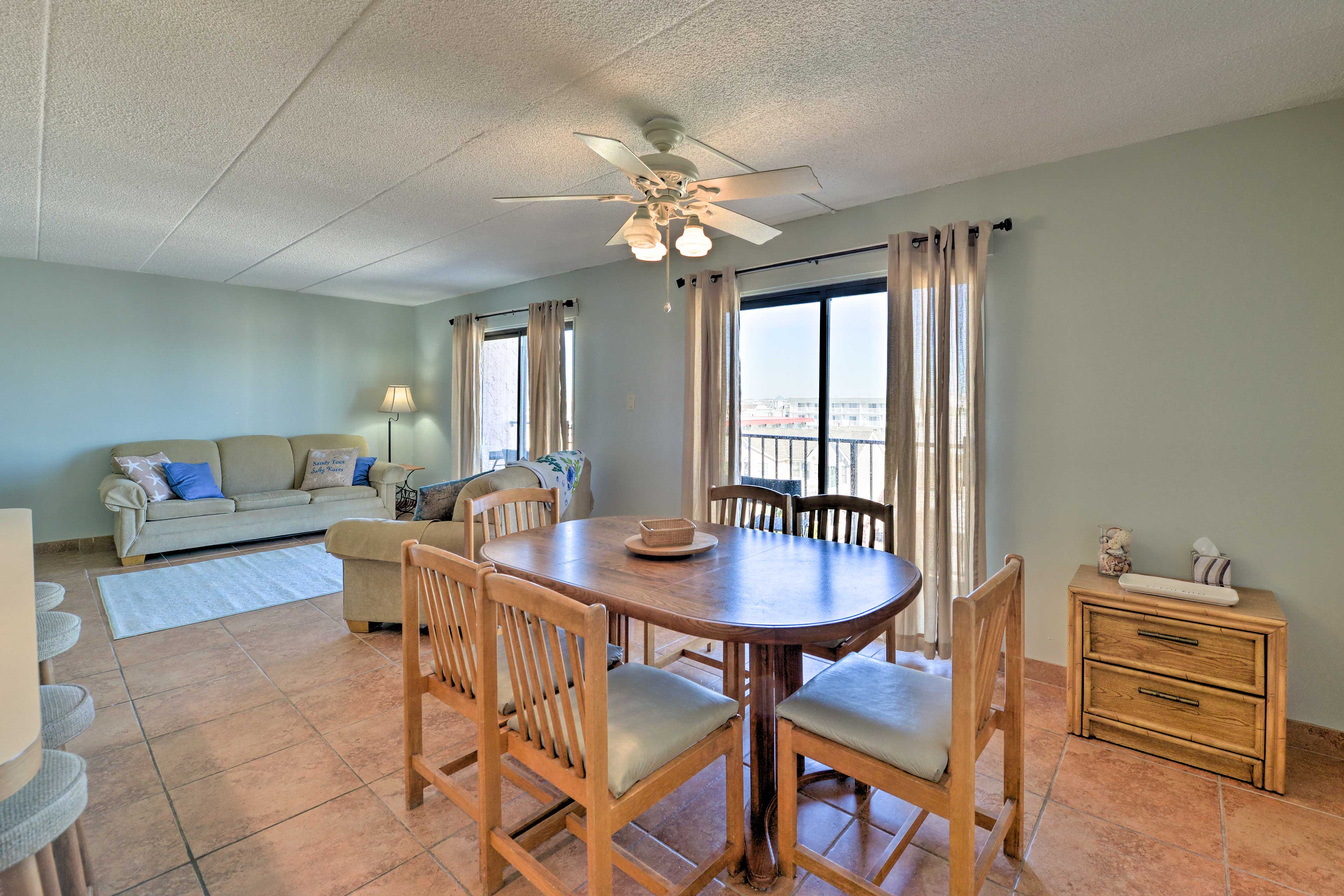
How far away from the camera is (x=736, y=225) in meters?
2.48

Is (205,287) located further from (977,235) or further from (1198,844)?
(1198,844)

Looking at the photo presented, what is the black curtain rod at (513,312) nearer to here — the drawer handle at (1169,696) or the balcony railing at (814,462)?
the balcony railing at (814,462)

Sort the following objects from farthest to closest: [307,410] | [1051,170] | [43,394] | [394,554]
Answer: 1. [307,410]
2. [43,394]
3. [394,554]
4. [1051,170]

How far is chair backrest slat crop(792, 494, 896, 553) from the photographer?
2.43 meters

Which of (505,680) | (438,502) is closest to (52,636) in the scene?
(505,680)

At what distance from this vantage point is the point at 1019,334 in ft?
9.57

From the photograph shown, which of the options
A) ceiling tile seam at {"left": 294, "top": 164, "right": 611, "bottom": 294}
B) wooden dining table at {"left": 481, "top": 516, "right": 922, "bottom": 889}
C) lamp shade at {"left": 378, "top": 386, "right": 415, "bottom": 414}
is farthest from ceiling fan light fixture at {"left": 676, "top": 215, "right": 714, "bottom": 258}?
lamp shade at {"left": 378, "top": 386, "right": 415, "bottom": 414}

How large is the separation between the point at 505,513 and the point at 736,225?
1677 millimetres

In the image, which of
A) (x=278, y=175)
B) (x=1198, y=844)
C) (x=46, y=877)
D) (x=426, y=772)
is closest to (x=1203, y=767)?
(x=1198, y=844)

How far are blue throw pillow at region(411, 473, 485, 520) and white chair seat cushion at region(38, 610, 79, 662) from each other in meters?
1.71

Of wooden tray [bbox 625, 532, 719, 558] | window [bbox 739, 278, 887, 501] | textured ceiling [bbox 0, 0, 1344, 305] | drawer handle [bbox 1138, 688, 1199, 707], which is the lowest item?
drawer handle [bbox 1138, 688, 1199, 707]

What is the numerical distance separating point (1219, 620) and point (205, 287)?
7.61 metres

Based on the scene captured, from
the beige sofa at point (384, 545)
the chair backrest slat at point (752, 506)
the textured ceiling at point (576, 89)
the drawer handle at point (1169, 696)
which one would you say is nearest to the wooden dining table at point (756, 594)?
the chair backrest slat at point (752, 506)

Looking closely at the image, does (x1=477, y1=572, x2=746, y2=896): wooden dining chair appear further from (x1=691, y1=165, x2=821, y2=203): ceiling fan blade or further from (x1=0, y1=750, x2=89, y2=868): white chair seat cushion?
(x1=691, y1=165, x2=821, y2=203): ceiling fan blade
